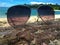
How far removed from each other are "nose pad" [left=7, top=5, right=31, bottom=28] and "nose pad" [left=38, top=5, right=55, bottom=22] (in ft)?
0.76

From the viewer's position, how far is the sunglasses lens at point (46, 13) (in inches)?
79.9

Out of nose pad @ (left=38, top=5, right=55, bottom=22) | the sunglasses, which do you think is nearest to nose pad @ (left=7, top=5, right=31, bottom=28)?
the sunglasses

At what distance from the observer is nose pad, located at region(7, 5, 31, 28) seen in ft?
5.71

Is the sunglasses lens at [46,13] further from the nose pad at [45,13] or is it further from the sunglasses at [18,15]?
the sunglasses at [18,15]

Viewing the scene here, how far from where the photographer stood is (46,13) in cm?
215

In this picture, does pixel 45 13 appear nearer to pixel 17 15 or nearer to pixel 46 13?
pixel 46 13

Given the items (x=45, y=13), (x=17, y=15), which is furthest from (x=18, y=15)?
(x=45, y=13)

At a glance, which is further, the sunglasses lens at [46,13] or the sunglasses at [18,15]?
the sunglasses lens at [46,13]

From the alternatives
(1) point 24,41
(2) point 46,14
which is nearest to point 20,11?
(2) point 46,14

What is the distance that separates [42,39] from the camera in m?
1.21

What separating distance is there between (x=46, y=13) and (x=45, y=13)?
32 millimetres

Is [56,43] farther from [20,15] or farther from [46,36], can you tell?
[20,15]

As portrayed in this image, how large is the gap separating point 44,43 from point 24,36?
13 centimetres

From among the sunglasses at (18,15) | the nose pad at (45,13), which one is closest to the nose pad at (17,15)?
the sunglasses at (18,15)
